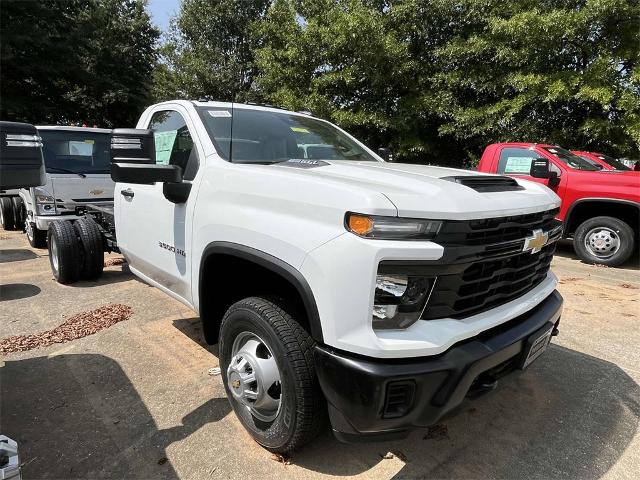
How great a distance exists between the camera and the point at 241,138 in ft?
9.62

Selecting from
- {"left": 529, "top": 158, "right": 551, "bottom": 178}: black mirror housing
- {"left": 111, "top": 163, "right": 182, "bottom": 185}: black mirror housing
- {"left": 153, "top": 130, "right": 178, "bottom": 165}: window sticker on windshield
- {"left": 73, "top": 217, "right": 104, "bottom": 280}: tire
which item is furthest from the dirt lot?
{"left": 529, "top": 158, "right": 551, "bottom": 178}: black mirror housing

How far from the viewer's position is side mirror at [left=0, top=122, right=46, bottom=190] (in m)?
1.93

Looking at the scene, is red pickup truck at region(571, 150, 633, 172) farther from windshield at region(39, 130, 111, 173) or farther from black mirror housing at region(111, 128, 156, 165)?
windshield at region(39, 130, 111, 173)

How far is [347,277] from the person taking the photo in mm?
1778

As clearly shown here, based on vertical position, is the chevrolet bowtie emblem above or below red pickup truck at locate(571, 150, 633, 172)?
below

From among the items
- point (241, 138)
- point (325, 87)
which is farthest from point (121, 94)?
point (241, 138)

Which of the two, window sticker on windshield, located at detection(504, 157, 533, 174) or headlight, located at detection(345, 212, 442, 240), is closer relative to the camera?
headlight, located at detection(345, 212, 442, 240)

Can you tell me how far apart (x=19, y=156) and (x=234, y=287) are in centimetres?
132

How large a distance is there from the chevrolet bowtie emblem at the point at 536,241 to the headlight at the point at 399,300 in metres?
0.68

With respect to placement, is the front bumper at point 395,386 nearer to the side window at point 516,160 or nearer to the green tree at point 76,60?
the side window at point 516,160

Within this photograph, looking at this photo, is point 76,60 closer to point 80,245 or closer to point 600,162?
point 80,245

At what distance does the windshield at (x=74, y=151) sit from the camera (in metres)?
6.83

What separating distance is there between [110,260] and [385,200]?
6.08m

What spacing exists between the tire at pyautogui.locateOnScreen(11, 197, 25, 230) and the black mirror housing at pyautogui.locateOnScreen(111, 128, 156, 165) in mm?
7607
